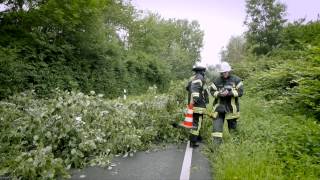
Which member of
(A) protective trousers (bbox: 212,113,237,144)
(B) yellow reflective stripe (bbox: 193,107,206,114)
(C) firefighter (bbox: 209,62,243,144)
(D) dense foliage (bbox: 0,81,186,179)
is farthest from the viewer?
(B) yellow reflective stripe (bbox: 193,107,206,114)

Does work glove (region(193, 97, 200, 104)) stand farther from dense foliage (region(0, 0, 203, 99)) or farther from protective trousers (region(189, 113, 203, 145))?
dense foliage (region(0, 0, 203, 99))

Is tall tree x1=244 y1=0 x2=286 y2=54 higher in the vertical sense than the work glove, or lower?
higher

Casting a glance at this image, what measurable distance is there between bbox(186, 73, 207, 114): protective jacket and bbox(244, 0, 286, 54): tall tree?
30.8 metres

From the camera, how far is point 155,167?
675 cm

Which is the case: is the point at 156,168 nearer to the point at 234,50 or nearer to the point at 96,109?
the point at 96,109

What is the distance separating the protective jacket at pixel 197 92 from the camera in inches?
340

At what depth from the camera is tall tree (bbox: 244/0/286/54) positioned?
125 feet

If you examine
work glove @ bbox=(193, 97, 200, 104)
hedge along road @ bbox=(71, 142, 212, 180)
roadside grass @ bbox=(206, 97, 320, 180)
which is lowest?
hedge along road @ bbox=(71, 142, 212, 180)

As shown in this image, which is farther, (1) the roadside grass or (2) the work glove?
(2) the work glove

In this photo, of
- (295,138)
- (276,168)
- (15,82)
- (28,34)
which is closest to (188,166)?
(276,168)

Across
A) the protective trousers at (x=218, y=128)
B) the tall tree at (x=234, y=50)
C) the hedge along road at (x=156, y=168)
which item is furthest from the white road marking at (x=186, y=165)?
the tall tree at (x=234, y=50)

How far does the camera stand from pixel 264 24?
38.9 metres

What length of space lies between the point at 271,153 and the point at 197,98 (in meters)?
2.70

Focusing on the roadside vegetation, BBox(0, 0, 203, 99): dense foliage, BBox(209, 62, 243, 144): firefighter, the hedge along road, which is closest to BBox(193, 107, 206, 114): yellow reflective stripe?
BBox(209, 62, 243, 144): firefighter
